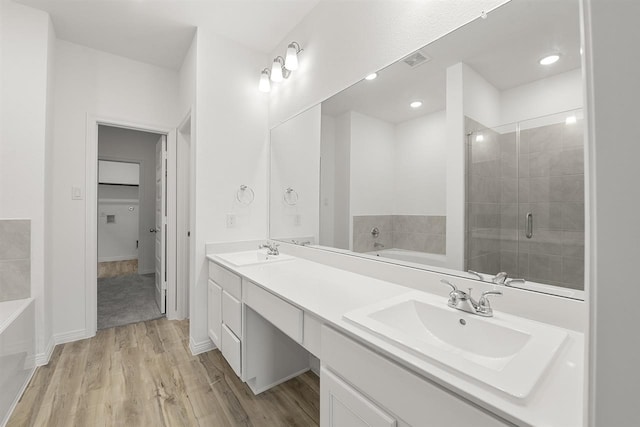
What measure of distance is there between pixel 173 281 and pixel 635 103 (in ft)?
10.8

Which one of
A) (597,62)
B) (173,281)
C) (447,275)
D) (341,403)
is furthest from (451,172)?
(173,281)

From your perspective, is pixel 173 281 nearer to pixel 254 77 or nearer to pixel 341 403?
pixel 254 77

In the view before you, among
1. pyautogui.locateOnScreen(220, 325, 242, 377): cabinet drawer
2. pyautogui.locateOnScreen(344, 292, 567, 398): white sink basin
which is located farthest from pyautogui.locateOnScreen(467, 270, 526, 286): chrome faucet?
pyautogui.locateOnScreen(220, 325, 242, 377): cabinet drawer

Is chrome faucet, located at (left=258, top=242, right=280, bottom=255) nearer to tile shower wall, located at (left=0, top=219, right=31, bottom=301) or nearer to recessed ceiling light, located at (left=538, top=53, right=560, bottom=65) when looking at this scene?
tile shower wall, located at (left=0, top=219, right=31, bottom=301)

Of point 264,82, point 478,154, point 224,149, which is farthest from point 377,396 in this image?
point 264,82

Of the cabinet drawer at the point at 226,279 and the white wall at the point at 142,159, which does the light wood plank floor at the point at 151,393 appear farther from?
the white wall at the point at 142,159

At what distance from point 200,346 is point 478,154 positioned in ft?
7.78

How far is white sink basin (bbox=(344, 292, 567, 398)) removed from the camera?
637mm

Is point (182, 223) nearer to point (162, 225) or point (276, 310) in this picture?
point (162, 225)

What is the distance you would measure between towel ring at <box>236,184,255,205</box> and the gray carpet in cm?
166

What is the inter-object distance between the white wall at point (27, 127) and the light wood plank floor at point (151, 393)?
409 millimetres

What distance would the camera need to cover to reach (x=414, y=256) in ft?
4.50

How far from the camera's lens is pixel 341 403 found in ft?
2.96

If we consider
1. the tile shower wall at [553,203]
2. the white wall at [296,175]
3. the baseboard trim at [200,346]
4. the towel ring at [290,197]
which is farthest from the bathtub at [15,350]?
the tile shower wall at [553,203]
